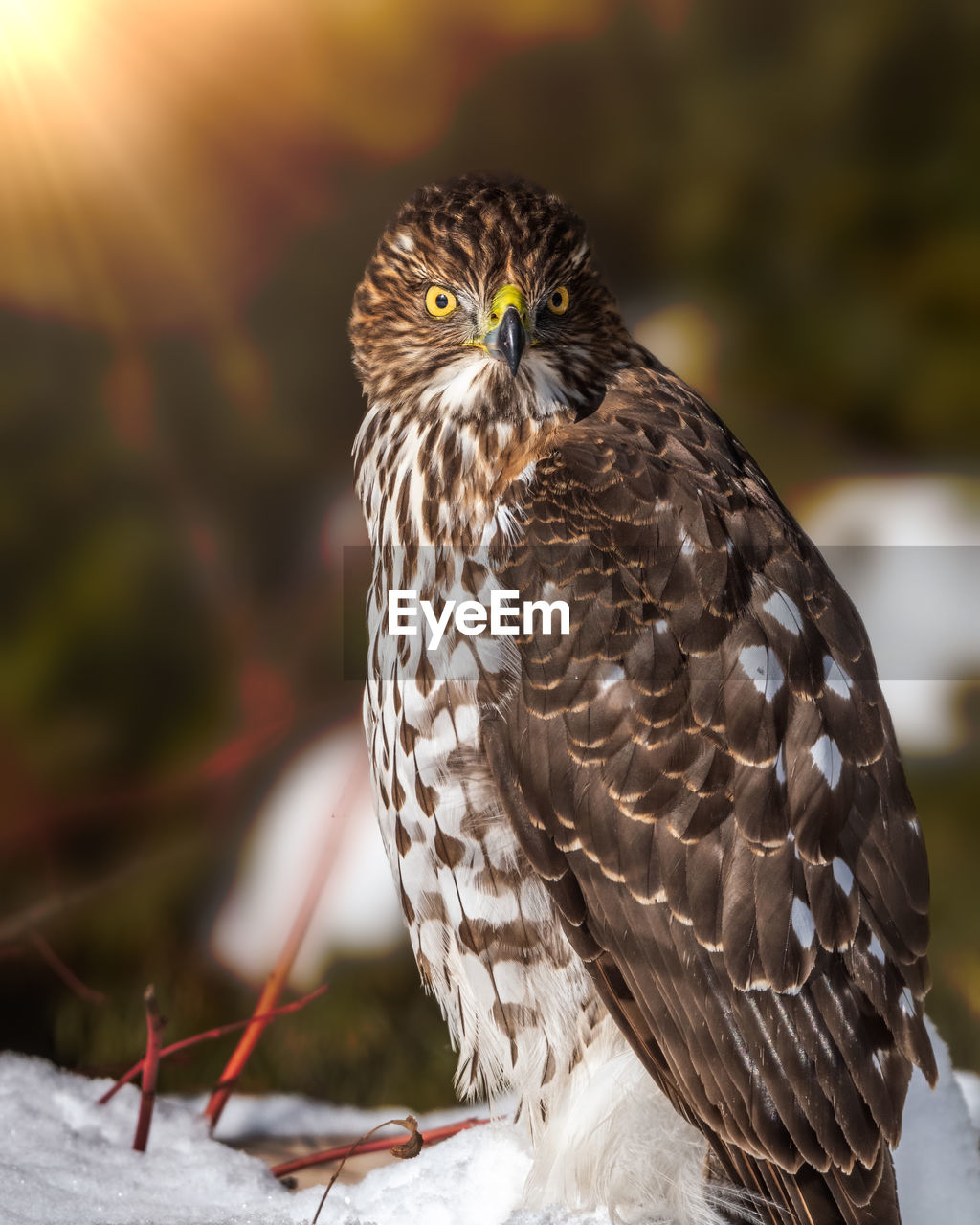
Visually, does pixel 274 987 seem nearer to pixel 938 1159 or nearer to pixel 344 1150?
pixel 344 1150

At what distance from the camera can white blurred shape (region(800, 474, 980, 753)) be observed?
1.69 meters

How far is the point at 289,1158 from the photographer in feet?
4.06

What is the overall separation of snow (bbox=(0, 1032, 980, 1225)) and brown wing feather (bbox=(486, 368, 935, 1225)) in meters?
0.24

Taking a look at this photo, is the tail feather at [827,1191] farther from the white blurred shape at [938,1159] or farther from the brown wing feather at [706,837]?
the white blurred shape at [938,1159]

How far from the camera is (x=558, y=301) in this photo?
0.96 meters

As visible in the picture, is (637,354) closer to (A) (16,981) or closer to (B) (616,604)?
(B) (616,604)

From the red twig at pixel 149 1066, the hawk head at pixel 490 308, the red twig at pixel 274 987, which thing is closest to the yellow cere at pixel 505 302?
the hawk head at pixel 490 308

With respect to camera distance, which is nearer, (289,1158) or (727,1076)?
(727,1076)

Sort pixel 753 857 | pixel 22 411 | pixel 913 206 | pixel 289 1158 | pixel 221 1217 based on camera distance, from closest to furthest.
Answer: pixel 753 857 → pixel 221 1217 → pixel 289 1158 → pixel 22 411 → pixel 913 206

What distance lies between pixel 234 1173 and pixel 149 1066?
175 mm

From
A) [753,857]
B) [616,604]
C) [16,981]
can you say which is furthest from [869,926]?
[16,981]

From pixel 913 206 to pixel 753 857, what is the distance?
3.82 ft

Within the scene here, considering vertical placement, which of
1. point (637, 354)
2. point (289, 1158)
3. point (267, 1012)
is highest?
point (637, 354)

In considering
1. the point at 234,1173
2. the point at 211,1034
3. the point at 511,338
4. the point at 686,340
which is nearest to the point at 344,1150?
the point at 234,1173
